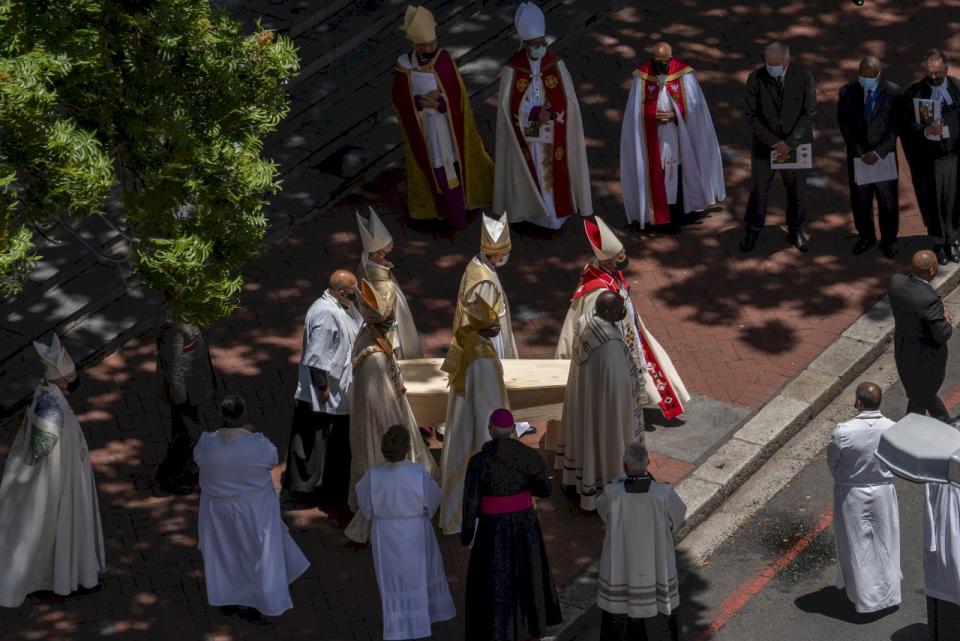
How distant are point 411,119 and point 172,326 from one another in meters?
4.34

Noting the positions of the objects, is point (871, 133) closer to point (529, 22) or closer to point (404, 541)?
point (529, 22)

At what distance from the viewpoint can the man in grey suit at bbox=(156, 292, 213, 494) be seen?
46.7 feet

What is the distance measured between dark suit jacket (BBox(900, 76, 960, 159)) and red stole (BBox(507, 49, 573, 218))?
9.68 ft

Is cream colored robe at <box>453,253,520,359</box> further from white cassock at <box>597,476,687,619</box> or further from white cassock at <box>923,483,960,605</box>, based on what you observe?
white cassock at <box>923,483,960,605</box>

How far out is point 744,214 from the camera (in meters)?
18.2

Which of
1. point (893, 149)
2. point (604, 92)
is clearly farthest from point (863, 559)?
point (604, 92)

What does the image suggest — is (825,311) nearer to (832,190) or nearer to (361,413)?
(832,190)

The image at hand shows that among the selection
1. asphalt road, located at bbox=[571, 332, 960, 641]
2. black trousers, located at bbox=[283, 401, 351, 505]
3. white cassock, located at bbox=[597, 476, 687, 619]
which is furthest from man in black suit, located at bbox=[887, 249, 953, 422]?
black trousers, located at bbox=[283, 401, 351, 505]

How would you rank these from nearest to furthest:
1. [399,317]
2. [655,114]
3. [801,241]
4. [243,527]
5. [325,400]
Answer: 1. [243,527]
2. [325,400]
3. [399,317]
4. [801,241]
5. [655,114]

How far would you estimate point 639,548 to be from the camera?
12.5 m

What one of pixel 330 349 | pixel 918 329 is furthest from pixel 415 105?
pixel 918 329

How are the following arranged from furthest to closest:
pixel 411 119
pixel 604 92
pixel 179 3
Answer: pixel 604 92, pixel 411 119, pixel 179 3

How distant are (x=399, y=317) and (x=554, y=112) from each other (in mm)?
3623

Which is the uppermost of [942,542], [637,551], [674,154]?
[674,154]
